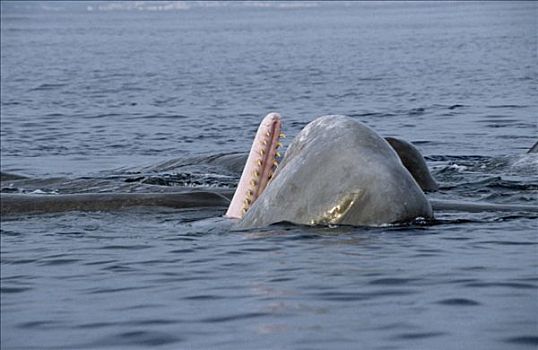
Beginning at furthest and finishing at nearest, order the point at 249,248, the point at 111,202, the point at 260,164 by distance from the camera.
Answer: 1. the point at 111,202
2. the point at 260,164
3. the point at 249,248

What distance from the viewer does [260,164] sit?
37.1ft

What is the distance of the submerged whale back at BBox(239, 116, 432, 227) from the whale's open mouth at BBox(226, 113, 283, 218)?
68 centimetres

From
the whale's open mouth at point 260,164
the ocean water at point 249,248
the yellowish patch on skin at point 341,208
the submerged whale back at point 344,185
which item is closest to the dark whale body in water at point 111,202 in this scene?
the ocean water at point 249,248

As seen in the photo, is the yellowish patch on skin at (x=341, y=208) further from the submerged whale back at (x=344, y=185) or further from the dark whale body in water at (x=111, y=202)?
the dark whale body in water at (x=111, y=202)

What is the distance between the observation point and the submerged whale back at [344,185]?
1016 centimetres

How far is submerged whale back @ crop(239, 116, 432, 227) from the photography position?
10156 millimetres

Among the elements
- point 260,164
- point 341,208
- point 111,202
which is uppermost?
point 260,164

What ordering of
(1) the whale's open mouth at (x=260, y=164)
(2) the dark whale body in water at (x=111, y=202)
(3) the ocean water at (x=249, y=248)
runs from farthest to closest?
(2) the dark whale body in water at (x=111, y=202)
(1) the whale's open mouth at (x=260, y=164)
(3) the ocean water at (x=249, y=248)

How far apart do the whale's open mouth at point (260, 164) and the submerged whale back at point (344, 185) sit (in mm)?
684

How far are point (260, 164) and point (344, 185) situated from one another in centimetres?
133

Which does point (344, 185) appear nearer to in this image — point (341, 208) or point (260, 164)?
point (341, 208)

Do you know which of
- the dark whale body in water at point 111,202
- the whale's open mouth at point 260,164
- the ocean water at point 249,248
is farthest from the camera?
the dark whale body in water at point 111,202

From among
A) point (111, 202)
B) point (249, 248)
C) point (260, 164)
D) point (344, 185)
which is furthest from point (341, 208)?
point (111, 202)

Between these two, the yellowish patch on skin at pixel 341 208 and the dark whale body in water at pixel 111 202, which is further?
the dark whale body in water at pixel 111 202
